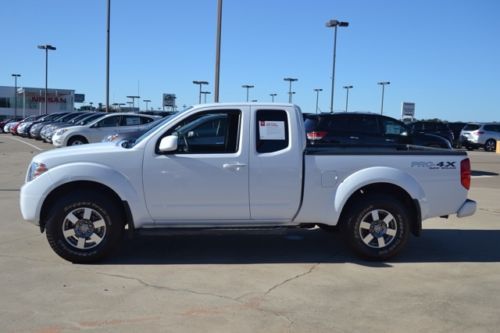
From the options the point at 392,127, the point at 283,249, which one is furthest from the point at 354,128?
the point at 283,249

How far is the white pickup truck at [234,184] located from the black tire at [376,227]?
0.04 feet

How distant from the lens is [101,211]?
6.05m

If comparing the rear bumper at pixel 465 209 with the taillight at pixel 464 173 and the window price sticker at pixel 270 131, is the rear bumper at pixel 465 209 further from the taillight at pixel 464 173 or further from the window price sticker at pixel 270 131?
the window price sticker at pixel 270 131

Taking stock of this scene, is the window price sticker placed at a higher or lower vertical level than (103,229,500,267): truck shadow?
higher

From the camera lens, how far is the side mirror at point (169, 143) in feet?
19.7

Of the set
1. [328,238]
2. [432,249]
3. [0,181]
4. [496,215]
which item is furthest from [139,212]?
[0,181]

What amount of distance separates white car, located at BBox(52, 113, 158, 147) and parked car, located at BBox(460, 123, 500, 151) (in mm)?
20581

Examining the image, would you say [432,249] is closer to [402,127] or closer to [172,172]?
[172,172]

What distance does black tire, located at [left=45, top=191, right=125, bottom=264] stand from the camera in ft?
19.8

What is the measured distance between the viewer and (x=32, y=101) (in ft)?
285

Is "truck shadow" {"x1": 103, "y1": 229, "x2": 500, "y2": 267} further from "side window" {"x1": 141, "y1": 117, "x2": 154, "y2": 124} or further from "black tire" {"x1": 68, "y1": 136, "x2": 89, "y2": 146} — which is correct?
"black tire" {"x1": 68, "y1": 136, "x2": 89, "y2": 146}

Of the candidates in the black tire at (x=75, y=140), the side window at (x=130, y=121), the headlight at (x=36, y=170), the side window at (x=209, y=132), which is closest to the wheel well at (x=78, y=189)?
the headlight at (x=36, y=170)

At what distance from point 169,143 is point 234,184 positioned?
88cm

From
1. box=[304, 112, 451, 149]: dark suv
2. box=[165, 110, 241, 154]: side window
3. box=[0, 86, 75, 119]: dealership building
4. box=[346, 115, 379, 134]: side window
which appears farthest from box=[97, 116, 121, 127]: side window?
box=[0, 86, 75, 119]: dealership building
